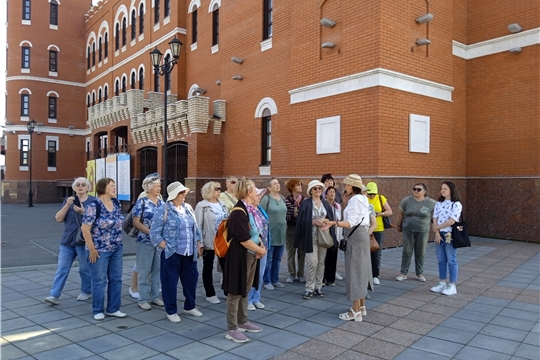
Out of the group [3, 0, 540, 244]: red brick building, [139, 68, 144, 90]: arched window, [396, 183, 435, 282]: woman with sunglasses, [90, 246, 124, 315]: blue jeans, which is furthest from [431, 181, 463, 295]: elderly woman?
[139, 68, 144, 90]: arched window

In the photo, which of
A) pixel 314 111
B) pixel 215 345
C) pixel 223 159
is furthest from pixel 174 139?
pixel 215 345

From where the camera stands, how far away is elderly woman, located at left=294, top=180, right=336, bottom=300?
21.0ft

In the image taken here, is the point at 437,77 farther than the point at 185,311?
Yes

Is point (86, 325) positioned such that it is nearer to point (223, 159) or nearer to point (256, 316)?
point (256, 316)

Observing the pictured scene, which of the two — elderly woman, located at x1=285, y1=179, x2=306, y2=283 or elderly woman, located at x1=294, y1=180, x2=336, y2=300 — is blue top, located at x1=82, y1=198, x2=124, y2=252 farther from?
elderly woman, located at x1=285, y1=179, x2=306, y2=283

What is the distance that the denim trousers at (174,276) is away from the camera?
5479 mm

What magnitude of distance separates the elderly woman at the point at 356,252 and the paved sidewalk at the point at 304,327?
24cm

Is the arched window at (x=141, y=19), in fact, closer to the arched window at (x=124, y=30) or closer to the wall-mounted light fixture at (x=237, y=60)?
the arched window at (x=124, y=30)

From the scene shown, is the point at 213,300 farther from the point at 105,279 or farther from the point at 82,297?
the point at 82,297

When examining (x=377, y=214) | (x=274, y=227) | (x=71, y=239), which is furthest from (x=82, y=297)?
(x=377, y=214)

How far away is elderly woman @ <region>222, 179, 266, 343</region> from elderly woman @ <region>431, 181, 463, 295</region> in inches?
133

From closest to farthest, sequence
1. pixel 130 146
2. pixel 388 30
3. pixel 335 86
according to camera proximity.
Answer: pixel 388 30, pixel 335 86, pixel 130 146

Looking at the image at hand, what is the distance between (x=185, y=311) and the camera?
579cm

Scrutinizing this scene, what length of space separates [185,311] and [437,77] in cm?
1034
